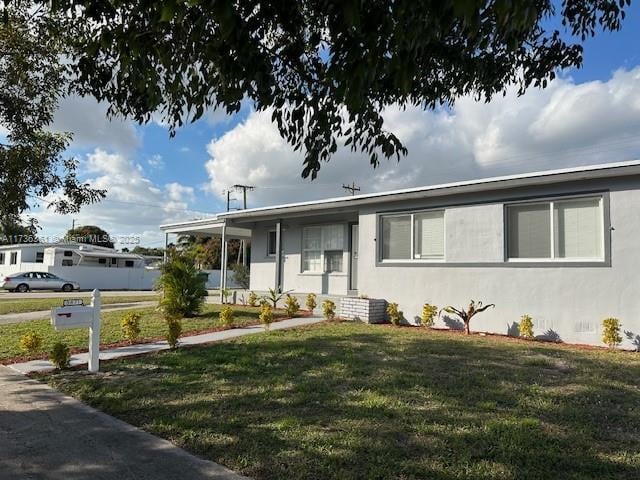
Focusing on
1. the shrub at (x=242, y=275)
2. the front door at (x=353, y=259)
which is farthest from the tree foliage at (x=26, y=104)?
the shrub at (x=242, y=275)

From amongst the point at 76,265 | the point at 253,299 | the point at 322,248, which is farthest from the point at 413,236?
the point at 76,265

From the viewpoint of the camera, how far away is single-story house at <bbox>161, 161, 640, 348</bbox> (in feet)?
31.3

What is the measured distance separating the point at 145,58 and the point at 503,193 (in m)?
9.02

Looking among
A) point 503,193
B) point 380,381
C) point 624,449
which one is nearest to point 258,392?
point 380,381

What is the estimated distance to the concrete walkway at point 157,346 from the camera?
809 cm

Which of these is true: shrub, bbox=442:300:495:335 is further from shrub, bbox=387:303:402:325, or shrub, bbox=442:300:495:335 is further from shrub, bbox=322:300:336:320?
shrub, bbox=322:300:336:320

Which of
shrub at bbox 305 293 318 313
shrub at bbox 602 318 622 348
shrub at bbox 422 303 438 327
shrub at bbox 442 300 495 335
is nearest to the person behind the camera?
shrub at bbox 602 318 622 348

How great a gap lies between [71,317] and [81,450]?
10.5ft

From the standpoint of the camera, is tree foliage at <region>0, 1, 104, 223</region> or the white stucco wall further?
the white stucco wall

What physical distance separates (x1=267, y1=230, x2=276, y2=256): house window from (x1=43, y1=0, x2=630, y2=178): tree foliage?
13.5 metres

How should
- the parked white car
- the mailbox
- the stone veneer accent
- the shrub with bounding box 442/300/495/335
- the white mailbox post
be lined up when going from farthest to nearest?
1. the parked white car
2. the stone veneer accent
3. the shrub with bounding box 442/300/495/335
4. the white mailbox post
5. the mailbox

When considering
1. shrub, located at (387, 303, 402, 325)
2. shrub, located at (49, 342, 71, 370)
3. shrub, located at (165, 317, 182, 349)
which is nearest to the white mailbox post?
shrub, located at (49, 342, 71, 370)

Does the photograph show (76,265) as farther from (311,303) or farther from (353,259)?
(311,303)

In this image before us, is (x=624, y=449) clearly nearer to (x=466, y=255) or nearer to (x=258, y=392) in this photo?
(x=258, y=392)
